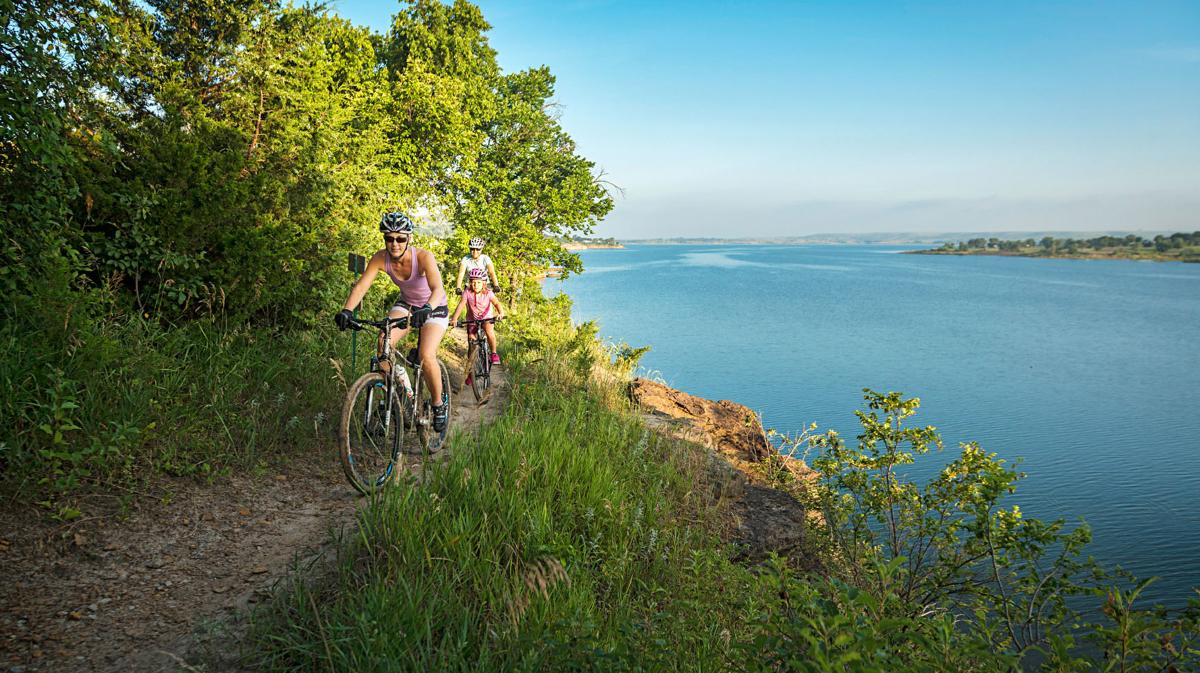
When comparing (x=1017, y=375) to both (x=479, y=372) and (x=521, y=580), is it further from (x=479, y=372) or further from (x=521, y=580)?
(x=521, y=580)

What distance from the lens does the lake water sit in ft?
37.2

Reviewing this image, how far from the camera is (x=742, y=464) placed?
9.43 metres

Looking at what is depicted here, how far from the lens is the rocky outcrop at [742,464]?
6.20 metres

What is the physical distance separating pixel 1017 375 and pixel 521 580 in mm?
26433

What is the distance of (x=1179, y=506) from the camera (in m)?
11.2

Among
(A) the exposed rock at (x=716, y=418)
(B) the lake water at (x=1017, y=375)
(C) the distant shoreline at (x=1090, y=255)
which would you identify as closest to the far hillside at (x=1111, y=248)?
(C) the distant shoreline at (x=1090, y=255)

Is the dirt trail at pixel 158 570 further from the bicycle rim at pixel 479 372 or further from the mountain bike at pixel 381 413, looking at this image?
the bicycle rim at pixel 479 372

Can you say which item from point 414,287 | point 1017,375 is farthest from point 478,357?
point 1017,375

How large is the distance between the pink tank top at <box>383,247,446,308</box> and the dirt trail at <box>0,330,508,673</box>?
73.0 inches

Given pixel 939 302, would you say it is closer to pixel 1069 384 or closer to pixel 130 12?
pixel 1069 384

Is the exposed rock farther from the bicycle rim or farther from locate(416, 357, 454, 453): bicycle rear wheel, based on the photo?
locate(416, 357, 454, 453): bicycle rear wheel

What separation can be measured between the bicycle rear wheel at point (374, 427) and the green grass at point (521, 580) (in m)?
0.76

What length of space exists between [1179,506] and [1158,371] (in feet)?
61.1

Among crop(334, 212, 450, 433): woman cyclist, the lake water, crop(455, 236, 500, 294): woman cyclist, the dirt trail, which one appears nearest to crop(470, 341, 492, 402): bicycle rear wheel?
crop(455, 236, 500, 294): woman cyclist
